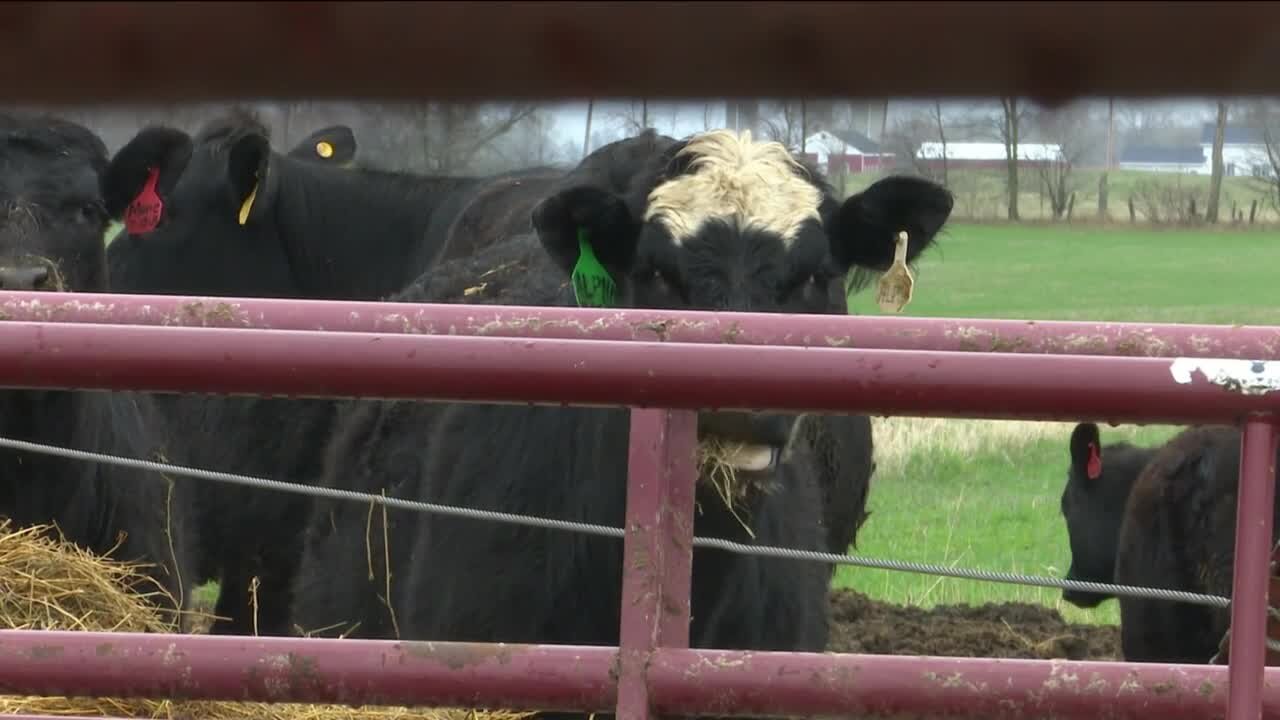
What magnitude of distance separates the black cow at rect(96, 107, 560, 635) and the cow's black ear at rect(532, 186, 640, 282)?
3.01m

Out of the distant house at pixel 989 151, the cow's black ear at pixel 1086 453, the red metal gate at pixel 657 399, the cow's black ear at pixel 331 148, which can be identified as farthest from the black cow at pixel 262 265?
the red metal gate at pixel 657 399

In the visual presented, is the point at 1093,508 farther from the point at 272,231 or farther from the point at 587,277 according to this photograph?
the point at 587,277

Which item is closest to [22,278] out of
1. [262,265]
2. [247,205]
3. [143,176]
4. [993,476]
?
[143,176]

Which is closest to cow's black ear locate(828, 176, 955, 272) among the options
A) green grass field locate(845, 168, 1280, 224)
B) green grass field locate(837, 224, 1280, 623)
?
green grass field locate(837, 224, 1280, 623)

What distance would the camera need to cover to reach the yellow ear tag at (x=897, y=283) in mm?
4441

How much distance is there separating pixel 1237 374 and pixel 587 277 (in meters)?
2.56

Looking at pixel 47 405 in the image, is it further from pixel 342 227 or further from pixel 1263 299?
pixel 1263 299

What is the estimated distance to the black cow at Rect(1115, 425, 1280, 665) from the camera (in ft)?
19.8

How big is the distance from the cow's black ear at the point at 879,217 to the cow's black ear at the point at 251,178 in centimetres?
440

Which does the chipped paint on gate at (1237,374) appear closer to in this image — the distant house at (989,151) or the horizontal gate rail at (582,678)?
the distant house at (989,151)

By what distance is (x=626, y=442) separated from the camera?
13.3 ft

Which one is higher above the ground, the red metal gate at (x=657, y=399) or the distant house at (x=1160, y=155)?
the distant house at (x=1160, y=155)

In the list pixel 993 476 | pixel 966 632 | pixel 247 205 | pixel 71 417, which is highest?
pixel 247 205

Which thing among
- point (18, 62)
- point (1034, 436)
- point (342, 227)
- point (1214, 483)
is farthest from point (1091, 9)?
point (1034, 436)
